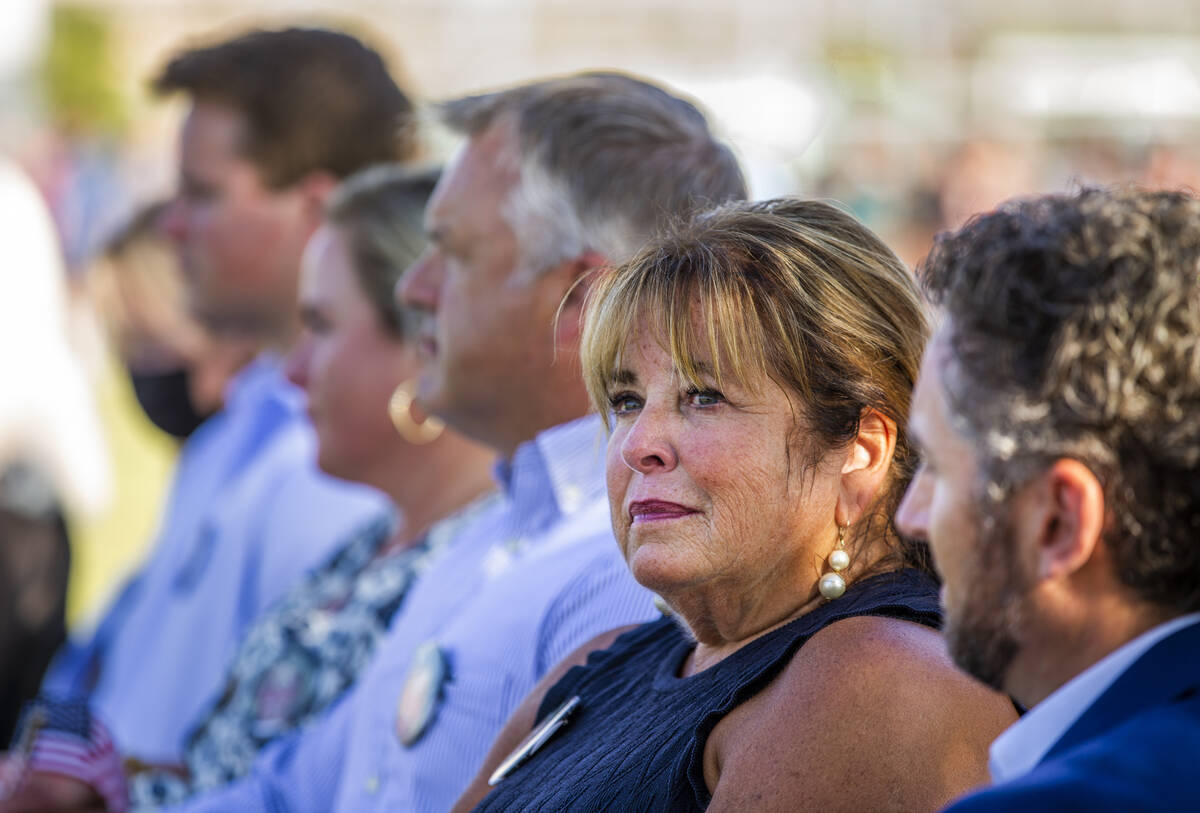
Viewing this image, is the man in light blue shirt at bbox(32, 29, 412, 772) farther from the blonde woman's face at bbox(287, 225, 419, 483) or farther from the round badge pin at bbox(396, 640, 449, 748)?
the round badge pin at bbox(396, 640, 449, 748)

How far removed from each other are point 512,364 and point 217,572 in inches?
76.3

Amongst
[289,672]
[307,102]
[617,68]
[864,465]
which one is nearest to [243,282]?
[307,102]

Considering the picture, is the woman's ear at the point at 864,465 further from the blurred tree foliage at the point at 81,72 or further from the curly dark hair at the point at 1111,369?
the blurred tree foliage at the point at 81,72

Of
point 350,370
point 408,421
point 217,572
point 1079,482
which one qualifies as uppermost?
point 1079,482

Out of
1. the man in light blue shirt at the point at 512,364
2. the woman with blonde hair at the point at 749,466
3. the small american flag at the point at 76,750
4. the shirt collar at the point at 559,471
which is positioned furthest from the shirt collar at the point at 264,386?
the woman with blonde hair at the point at 749,466

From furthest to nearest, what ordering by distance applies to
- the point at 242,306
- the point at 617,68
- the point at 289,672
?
the point at 617,68 → the point at 242,306 → the point at 289,672

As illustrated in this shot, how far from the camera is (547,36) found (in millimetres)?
25359

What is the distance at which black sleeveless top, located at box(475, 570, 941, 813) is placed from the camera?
5.16ft

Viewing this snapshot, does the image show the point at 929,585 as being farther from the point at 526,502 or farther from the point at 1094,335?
the point at 526,502

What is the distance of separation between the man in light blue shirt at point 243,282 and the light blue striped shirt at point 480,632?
1241mm

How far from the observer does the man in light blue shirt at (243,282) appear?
4277 mm

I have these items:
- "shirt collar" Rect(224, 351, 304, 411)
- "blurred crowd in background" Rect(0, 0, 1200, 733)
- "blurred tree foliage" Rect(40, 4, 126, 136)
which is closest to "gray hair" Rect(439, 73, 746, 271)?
"shirt collar" Rect(224, 351, 304, 411)

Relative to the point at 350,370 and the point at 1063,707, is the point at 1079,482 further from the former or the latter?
the point at 350,370

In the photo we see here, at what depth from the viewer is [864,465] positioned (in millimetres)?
1727
